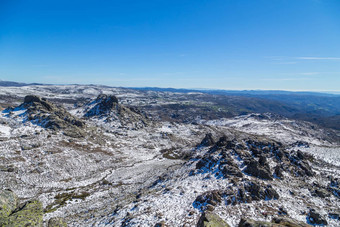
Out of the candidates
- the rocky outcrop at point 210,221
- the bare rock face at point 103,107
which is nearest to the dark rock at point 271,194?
the rocky outcrop at point 210,221

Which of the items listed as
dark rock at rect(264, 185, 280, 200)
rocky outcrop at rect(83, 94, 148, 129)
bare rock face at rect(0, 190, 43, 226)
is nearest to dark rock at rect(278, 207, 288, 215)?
dark rock at rect(264, 185, 280, 200)

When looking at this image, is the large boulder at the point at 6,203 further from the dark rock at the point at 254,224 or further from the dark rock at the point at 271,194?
the dark rock at the point at 271,194

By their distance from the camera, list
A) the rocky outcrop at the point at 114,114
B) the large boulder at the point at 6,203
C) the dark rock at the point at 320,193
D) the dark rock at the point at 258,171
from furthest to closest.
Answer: the rocky outcrop at the point at 114,114
the dark rock at the point at 258,171
the dark rock at the point at 320,193
the large boulder at the point at 6,203

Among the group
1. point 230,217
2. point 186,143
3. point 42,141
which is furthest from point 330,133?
point 42,141

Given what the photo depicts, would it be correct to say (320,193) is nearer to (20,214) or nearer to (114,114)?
(20,214)

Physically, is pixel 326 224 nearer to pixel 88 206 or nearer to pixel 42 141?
pixel 88 206

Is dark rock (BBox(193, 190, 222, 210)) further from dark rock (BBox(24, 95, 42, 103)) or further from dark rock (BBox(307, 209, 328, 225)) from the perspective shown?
dark rock (BBox(24, 95, 42, 103))

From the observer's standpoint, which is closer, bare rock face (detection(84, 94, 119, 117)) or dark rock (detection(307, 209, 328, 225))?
dark rock (detection(307, 209, 328, 225))

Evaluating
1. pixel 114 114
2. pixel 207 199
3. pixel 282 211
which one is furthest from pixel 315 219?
pixel 114 114
